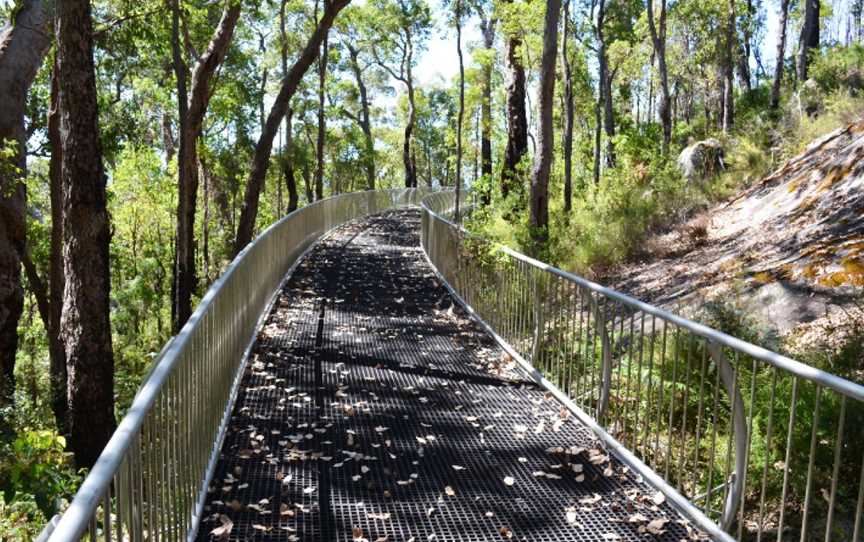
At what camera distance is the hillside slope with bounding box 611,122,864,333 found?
7.08m

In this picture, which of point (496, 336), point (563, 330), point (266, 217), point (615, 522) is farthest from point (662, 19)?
point (266, 217)

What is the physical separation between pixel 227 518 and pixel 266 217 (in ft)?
138

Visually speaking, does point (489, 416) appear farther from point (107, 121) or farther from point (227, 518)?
point (107, 121)

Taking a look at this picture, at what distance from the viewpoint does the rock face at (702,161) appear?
617 inches

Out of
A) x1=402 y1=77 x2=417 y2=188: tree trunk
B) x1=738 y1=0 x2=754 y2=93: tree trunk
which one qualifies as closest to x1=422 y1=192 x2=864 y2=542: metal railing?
x1=738 y1=0 x2=754 y2=93: tree trunk

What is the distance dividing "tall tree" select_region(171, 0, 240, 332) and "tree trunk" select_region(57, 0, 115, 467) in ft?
18.5

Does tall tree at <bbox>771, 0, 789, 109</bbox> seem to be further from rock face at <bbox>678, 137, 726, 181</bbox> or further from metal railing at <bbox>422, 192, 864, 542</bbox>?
metal railing at <bbox>422, 192, 864, 542</bbox>

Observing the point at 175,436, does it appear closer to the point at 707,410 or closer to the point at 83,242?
the point at 707,410

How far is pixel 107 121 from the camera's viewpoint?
1836 centimetres

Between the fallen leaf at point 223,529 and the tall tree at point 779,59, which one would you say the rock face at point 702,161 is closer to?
the tall tree at point 779,59

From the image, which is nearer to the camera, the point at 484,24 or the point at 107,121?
the point at 107,121

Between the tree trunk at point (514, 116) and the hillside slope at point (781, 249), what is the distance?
6960mm

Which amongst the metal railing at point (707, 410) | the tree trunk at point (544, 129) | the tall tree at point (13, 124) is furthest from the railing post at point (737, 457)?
the tall tree at point (13, 124)

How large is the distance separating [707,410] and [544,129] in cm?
636
